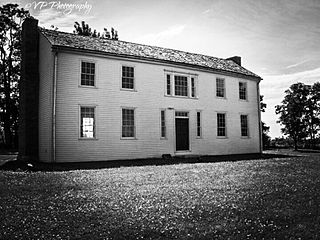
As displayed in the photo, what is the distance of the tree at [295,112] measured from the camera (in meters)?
39.3

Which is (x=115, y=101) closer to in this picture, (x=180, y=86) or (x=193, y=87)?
(x=180, y=86)

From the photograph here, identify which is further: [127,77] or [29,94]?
[127,77]

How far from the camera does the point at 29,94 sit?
21.0 m

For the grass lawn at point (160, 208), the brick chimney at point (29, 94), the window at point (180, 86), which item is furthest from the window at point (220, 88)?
the grass lawn at point (160, 208)

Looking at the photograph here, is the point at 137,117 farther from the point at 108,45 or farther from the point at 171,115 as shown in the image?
the point at 108,45

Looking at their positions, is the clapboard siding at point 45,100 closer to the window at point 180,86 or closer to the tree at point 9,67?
the window at point 180,86

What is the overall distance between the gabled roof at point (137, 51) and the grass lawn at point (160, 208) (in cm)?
1143

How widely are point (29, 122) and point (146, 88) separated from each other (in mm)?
7909

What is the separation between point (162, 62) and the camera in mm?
23391

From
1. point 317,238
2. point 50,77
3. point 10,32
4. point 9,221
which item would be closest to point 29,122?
point 50,77

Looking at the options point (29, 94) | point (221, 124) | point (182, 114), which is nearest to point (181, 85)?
point (182, 114)

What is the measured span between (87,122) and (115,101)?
90.7 inches

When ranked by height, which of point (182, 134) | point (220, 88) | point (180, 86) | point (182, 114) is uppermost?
point (220, 88)

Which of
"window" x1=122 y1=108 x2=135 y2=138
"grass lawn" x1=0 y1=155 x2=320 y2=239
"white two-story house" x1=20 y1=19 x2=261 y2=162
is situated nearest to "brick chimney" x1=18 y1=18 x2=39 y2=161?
"white two-story house" x1=20 y1=19 x2=261 y2=162
